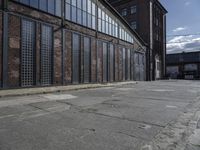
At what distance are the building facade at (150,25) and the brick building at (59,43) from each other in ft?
44.7

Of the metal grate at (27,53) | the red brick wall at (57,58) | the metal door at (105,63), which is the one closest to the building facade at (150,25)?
the metal door at (105,63)

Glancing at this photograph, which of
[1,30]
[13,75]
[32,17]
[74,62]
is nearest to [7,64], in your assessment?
[13,75]

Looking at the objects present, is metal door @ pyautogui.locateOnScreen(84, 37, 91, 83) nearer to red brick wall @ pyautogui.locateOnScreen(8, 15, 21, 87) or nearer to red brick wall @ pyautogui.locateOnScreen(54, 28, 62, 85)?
red brick wall @ pyautogui.locateOnScreen(54, 28, 62, 85)

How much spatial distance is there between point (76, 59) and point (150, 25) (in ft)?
85.2

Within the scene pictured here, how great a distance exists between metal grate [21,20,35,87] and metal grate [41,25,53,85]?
0.96 meters

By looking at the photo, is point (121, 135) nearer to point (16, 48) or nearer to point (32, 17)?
point (16, 48)

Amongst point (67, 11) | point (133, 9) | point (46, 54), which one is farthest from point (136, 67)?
point (46, 54)

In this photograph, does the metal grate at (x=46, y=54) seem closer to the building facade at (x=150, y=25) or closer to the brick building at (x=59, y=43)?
the brick building at (x=59, y=43)

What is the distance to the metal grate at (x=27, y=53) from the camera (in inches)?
568

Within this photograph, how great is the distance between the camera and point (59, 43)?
1759 cm

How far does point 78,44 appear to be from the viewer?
65.5 ft

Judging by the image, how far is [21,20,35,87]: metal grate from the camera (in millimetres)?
14423

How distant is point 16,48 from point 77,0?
9243mm

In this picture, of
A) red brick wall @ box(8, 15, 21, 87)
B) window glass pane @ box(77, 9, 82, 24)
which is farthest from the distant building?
red brick wall @ box(8, 15, 21, 87)
